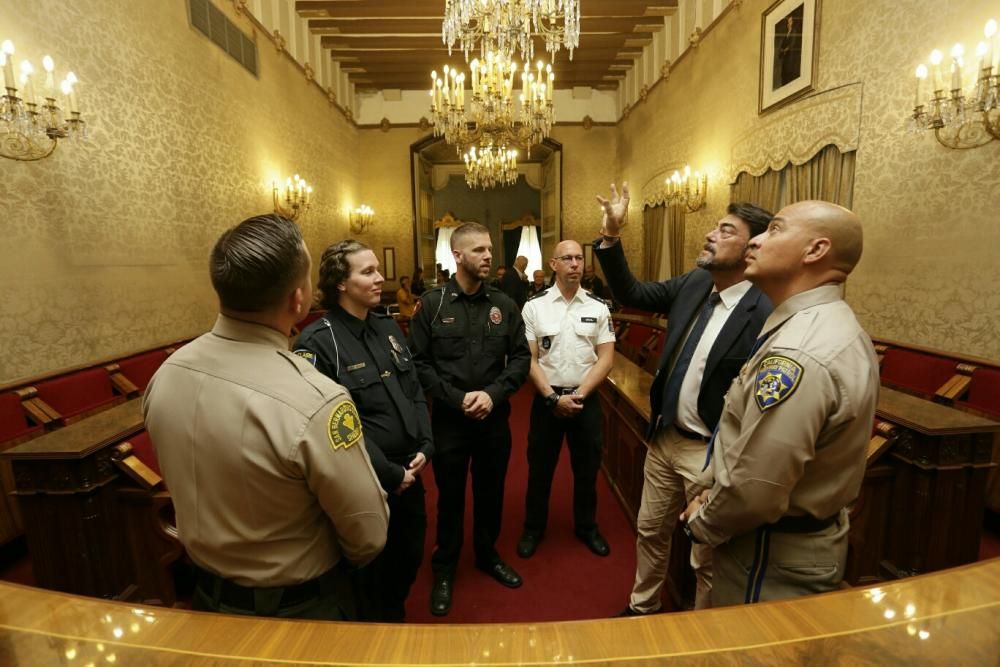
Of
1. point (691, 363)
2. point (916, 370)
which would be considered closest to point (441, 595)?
point (691, 363)

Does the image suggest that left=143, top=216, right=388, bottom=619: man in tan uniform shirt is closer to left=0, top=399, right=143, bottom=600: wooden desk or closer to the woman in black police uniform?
the woman in black police uniform

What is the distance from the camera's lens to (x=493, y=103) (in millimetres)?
5664

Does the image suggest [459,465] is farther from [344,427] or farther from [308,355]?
[344,427]

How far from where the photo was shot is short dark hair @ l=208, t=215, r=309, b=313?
99 cm

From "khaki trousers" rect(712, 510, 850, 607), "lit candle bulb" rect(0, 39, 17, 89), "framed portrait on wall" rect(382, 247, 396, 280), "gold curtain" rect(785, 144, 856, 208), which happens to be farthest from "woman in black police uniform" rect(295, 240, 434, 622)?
"framed portrait on wall" rect(382, 247, 396, 280)

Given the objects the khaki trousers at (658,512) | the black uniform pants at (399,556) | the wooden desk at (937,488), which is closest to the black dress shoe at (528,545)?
the khaki trousers at (658,512)

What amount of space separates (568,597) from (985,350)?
327 centimetres

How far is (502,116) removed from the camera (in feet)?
19.0

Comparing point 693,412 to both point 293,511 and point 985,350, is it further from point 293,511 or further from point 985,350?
point 985,350

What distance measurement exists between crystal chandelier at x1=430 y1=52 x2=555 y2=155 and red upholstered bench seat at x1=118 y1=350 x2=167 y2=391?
4204mm

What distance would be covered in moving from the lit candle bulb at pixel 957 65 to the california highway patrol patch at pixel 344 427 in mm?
4122

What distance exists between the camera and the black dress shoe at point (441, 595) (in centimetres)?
241

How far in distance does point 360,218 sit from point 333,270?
30.1 ft

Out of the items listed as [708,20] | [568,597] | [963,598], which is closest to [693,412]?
[963,598]
